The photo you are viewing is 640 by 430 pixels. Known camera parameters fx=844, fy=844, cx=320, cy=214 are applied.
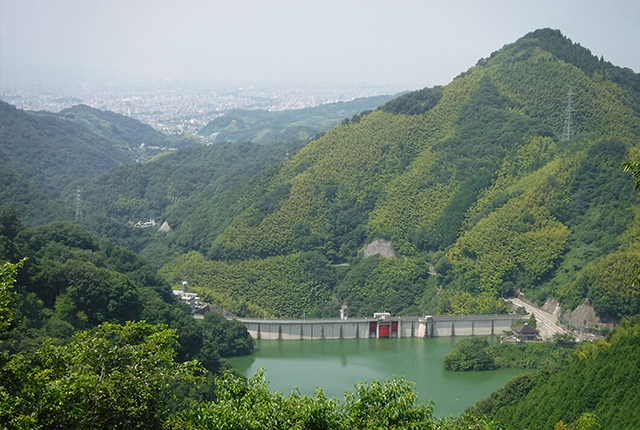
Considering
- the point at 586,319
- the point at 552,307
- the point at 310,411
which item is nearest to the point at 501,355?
the point at 586,319

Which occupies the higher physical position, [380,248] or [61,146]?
[61,146]

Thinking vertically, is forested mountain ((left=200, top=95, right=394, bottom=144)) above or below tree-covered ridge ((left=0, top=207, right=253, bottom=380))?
above

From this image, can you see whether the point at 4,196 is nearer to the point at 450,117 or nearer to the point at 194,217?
the point at 194,217

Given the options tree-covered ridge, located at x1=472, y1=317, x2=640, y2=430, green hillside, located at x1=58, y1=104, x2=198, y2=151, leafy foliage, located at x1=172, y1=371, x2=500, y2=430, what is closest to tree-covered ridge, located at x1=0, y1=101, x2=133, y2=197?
green hillside, located at x1=58, y1=104, x2=198, y2=151

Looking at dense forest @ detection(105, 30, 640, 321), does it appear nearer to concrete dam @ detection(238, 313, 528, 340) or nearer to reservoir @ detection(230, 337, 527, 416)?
concrete dam @ detection(238, 313, 528, 340)

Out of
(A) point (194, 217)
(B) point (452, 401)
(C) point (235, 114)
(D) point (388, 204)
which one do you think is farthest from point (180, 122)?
(B) point (452, 401)

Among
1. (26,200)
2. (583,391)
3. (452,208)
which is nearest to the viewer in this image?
(583,391)

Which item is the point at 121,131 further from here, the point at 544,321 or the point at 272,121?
the point at 544,321
